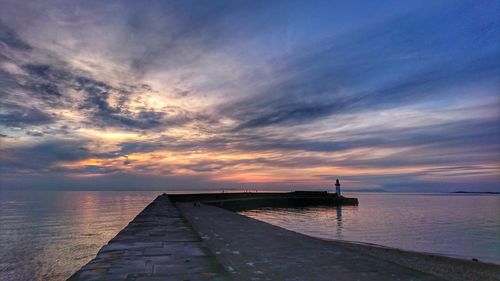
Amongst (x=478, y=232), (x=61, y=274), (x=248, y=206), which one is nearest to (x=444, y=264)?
(x=61, y=274)

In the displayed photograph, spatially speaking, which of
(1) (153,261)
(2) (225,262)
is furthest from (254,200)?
(1) (153,261)

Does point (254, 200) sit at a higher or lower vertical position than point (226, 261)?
higher

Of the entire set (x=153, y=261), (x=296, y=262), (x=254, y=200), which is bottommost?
(x=296, y=262)

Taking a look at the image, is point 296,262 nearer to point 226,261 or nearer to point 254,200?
point 226,261

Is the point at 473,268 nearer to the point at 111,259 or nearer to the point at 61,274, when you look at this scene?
the point at 111,259

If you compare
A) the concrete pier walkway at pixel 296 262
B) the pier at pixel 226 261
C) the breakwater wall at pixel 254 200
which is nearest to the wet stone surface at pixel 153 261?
the pier at pixel 226 261

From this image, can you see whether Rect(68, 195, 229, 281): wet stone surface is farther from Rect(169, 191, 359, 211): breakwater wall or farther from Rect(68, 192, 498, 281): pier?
Rect(169, 191, 359, 211): breakwater wall

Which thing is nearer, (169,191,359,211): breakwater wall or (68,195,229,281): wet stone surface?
(68,195,229,281): wet stone surface

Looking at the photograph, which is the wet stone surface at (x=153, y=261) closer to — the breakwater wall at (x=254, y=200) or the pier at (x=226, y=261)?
the pier at (x=226, y=261)

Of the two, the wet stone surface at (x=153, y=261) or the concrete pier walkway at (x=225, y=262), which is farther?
the concrete pier walkway at (x=225, y=262)

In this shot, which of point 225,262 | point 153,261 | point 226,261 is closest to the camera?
point 153,261

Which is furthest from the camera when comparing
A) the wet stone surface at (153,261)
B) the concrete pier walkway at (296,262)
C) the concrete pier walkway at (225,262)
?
the concrete pier walkway at (296,262)

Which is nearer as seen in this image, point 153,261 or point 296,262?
point 153,261

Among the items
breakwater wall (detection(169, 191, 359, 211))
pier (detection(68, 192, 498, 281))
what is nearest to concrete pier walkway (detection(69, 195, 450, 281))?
pier (detection(68, 192, 498, 281))
